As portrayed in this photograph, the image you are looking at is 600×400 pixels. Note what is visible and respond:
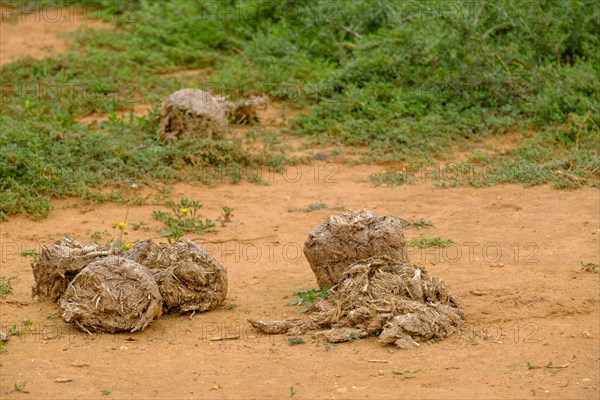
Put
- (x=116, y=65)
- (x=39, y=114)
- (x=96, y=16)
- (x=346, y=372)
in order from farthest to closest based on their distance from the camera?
(x=96, y=16)
(x=116, y=65)
(x=39, y=114)
(x=346, y=372)

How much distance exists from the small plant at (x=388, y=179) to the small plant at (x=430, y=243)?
1.57 metres

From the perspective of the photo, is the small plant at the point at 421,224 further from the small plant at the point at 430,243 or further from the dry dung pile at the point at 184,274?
the dry dung pile at the point at 184,274

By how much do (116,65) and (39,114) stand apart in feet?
6.41

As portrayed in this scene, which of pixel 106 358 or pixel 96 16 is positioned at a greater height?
pixel 96 16

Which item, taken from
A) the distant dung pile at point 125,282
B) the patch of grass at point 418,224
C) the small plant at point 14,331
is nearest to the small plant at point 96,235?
the distant dung pile at point 125,282

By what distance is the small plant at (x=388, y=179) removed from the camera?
870 centimetres

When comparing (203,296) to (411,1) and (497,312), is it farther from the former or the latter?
(411,1)

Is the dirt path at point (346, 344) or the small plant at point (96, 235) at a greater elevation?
the small plant at point (96, 235)

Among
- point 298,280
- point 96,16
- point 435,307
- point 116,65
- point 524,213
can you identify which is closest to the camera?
point 435,307

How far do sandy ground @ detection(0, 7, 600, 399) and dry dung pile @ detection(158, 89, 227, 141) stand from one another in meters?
0.91

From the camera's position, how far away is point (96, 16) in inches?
505

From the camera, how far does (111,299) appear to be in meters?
5.32

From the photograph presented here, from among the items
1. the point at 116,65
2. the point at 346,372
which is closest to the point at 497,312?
the point at 346,372

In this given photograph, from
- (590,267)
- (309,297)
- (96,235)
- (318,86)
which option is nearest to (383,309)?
(309,297)
